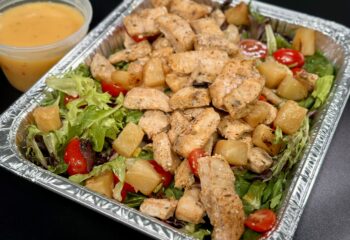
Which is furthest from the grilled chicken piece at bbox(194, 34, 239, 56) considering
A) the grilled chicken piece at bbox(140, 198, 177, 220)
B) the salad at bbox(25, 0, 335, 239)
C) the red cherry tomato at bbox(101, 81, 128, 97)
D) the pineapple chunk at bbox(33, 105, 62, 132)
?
the grilled chicken piece at bbox(140, 198, 177, 220)

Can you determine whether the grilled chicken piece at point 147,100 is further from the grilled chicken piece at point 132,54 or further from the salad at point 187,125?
the grilled chicken piece at point 132,54

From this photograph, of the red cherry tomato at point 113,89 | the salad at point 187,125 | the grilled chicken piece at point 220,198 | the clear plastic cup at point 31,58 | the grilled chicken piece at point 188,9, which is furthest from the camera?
the grilled chicken piece at point 188,9

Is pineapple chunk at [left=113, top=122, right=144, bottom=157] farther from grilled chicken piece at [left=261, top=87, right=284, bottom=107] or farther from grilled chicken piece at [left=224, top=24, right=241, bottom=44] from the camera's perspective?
grilled chicken piece at [left=224, top=24, right=241, bottom=44]

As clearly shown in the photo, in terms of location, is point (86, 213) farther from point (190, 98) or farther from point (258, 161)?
point (258, 161)

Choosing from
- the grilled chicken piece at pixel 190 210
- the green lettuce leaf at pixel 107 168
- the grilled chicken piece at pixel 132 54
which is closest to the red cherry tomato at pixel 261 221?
the grilled chicken piece at pixel 190 210

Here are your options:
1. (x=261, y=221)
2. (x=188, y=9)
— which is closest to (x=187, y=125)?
(x=261, y=221)

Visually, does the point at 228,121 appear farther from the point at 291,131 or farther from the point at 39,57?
the point at 39,57
